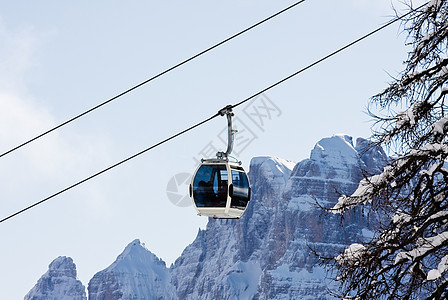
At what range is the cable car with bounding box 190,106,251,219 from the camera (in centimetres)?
1085

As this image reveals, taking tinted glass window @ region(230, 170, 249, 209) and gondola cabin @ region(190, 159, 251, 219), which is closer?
gondola cabin @ region(190, 159, 251, 219)

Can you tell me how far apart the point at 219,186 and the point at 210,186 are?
0.11m

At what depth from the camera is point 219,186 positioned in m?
10.9

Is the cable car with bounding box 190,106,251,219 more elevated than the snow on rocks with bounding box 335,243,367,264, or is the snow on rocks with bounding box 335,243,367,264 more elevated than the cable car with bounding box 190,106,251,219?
the cable car with bounding box 190,106,251,219

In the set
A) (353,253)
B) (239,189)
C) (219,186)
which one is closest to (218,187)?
(219,186)

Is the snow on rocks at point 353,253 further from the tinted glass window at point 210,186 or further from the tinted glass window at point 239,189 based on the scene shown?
the tinted glass window at point 210,186

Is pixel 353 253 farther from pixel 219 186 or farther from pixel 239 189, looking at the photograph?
pixel 219 186

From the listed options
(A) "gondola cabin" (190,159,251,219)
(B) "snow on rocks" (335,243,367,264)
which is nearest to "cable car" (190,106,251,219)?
(A) "gondola cabin" (190,159,251,219)

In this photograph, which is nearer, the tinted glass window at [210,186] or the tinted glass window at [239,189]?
the tinted glass window at [210,186]

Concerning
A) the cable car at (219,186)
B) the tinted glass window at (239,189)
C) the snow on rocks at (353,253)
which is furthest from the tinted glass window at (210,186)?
the snow on rocks at (353,253)

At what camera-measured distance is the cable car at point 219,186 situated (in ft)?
35.6

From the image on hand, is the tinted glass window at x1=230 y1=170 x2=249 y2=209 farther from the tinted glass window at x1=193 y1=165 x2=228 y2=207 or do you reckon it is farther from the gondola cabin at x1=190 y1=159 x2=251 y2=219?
the tinted glass window at x1=193 y1=165 x2=228 y2=207

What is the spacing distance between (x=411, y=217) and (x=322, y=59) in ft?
7.01

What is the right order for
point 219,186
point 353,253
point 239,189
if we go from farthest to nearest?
point 239,189 → point 219,186 → point 353,253
